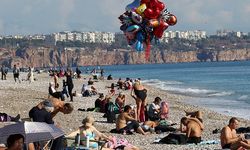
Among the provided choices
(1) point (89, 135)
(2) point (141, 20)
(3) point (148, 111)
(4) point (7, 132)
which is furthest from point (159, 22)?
(3) point (148, 111)

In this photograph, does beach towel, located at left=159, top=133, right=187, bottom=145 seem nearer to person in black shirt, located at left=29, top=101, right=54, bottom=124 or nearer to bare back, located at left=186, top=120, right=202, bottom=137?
bare back, located at left=186, top=120, right=202, bottom=137

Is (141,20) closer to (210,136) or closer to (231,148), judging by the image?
(231,148)

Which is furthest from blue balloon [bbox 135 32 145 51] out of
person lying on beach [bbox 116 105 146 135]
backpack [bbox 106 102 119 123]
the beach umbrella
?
backpack [bbox 106 102 119 123]

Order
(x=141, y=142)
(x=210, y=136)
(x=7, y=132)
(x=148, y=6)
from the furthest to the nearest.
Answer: (x=210, y=136) < (x=141, y=142) < (x=148, y=6) < (x=7, y=132)

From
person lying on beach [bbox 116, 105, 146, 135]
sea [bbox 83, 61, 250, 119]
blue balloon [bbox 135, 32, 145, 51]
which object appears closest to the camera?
blue balloon [bbox 135, 32, 145, 51]

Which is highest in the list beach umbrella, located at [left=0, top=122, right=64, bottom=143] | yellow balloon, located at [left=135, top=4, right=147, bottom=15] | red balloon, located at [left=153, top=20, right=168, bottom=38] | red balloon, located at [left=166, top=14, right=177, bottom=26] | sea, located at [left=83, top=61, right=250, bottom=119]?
yellow balloon, located at [left=135, top=4, right=147, bottom=15]

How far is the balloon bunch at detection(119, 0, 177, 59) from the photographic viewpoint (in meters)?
10.3

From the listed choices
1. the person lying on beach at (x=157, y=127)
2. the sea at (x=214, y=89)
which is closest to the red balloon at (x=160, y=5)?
the person lying on beach at (x=157, y=127)

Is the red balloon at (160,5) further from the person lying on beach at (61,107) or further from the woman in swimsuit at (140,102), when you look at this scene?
the woman in swimsuit at (140,102)

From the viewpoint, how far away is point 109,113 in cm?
1767

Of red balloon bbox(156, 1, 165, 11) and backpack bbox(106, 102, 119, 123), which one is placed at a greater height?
red balloon bbox(156, 1, 165, 11)

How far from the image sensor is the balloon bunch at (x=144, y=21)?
1026cm

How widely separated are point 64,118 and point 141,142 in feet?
15.0

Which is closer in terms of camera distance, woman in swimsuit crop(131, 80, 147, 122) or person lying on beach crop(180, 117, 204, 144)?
person lying on beach crop(180, 117, 204, 144)
